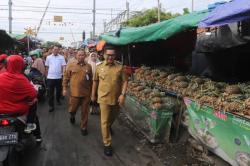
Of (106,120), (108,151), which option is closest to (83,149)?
(108,151)

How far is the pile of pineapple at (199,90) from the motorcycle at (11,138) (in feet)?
9.68

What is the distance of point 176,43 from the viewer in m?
12.4

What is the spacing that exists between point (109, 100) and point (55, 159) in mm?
1511

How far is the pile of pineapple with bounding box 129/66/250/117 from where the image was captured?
18.7 ft

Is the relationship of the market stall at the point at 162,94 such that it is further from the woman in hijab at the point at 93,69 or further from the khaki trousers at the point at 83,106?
the khaki trousers at the point at 83,106

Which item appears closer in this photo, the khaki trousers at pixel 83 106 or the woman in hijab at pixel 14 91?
the woman in hijab at pixel 14 91

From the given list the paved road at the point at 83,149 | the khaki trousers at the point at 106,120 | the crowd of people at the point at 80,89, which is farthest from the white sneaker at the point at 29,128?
the khaki trousers at the point at 106,120

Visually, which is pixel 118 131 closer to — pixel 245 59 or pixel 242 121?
pixel 245 59

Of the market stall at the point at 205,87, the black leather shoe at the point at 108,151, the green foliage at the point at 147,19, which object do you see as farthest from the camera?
the green foliage at the point at 147,19

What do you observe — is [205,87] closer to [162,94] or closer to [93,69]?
[162,94]

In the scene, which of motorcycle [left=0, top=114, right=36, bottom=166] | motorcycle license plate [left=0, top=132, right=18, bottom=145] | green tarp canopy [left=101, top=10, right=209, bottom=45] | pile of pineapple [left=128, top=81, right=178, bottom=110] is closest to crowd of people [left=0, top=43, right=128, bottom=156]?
motorcycle [left=0, top=114, right=36, bottom=166]

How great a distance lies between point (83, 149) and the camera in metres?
7.51

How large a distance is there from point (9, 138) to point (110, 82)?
8.04 ft

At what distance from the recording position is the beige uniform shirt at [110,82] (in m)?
7.41
